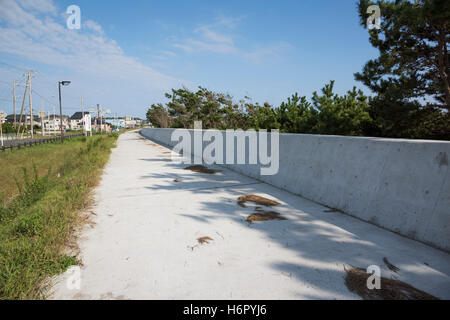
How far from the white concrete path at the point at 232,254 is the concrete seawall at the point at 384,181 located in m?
0.21

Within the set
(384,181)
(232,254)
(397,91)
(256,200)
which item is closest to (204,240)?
(232,254)

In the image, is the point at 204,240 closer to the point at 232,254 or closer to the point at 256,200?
the point at 232,254

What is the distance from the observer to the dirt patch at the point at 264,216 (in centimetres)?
420

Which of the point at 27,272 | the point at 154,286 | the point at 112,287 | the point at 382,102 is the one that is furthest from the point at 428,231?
the point at 382,102

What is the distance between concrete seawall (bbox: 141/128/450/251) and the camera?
10.2 feet

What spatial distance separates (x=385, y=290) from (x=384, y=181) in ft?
6.08

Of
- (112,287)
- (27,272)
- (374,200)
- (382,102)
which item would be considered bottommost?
(112,287)

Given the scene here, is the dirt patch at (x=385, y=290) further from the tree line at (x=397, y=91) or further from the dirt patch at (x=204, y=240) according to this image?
the tree line at (x=397, y=91)

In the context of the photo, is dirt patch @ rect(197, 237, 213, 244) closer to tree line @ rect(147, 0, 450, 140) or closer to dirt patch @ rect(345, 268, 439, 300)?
dirt patch @ rect(345, 268, 439, 300)

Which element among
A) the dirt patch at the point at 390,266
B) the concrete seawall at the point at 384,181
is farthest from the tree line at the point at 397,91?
the dirt patch at the point at 390,266
